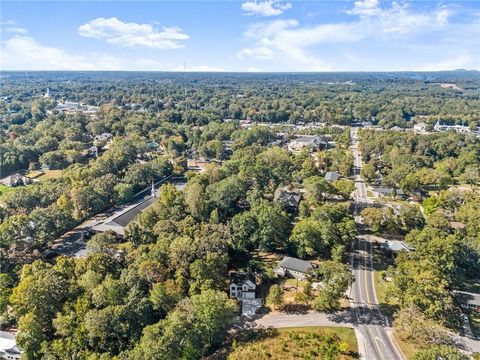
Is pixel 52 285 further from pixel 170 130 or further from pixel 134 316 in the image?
pixel 170 130

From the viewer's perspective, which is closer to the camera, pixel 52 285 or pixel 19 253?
pixel 52 285

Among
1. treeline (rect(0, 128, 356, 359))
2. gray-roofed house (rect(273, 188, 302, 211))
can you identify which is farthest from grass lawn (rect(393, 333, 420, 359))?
gray-roofed house (rect(273, 188, 302, 211))

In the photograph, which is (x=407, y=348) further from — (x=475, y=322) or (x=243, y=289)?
(x=243, y=289)

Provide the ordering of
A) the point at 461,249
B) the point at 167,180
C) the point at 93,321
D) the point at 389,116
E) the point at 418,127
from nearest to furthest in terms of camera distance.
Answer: the point at 93,321, the point at 461,249, the point at 167,180, the point at 418,127, the point at 389,116

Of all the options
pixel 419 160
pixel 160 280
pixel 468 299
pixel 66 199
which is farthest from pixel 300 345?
pixel 419 160

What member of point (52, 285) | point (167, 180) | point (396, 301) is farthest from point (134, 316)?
point (167, 180)

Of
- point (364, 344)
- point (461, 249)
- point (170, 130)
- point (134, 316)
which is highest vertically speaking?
point (170, 130)

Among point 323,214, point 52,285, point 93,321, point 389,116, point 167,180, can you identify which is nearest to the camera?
point 93,321
